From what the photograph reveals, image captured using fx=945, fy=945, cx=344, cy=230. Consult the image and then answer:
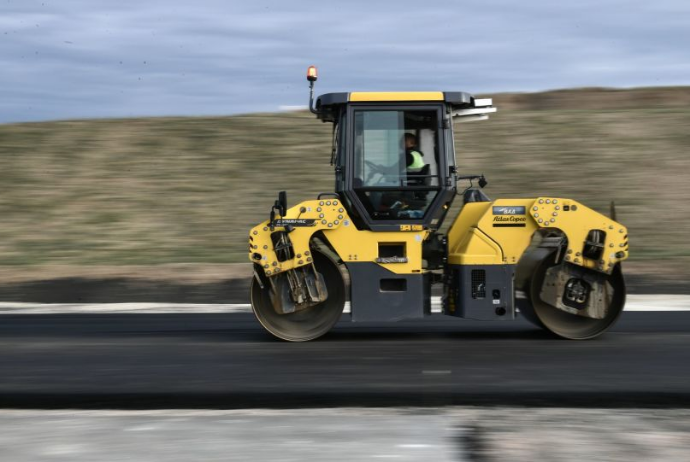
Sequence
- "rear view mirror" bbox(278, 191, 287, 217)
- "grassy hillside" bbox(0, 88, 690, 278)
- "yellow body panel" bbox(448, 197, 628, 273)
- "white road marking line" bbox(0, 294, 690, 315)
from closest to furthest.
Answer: "rear view mirror" bbox(278, 191, 287, 217) < "yellow body panel" bbox(448, 197, 628, 273) < "white road marking line" bbox(0, 294, 690, 315) < "grassy hillside" bbox(0, 88, 690, 278)

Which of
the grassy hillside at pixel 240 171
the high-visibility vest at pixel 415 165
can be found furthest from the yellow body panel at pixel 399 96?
the grassy hillside at pixel 240 171

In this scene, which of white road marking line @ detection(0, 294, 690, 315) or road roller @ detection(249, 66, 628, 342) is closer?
road roller @ detection(249, 66, 628, 342)

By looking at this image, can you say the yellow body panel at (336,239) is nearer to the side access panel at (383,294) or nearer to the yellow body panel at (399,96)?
the side access panel at (383,294)

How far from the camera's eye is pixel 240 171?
2180cm

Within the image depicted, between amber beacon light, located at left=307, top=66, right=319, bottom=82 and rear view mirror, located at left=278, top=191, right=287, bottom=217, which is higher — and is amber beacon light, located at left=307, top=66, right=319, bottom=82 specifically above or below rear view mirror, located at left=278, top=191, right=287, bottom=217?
above

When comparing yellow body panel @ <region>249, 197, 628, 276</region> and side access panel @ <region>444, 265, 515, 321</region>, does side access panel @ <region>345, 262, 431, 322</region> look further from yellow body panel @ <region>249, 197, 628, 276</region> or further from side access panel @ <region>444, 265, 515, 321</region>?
side access panel @ <region>444, 265, 515, 321</region>

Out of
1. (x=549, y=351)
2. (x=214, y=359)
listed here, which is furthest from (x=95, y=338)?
(x=549, y=351)

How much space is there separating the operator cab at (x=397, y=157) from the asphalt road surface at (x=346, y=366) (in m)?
1.24

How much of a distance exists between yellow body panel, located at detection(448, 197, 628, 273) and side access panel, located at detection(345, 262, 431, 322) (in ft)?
1.66

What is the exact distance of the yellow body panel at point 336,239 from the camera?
8664 mm


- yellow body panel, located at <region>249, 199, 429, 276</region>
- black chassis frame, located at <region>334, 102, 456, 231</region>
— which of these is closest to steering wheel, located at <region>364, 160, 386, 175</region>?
black chassis frame, located at <region>334, 102, 456, 231</region>

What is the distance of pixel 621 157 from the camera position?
2152 centimetres

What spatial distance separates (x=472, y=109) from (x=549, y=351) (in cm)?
248

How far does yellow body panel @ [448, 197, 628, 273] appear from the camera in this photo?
28.2 feet
